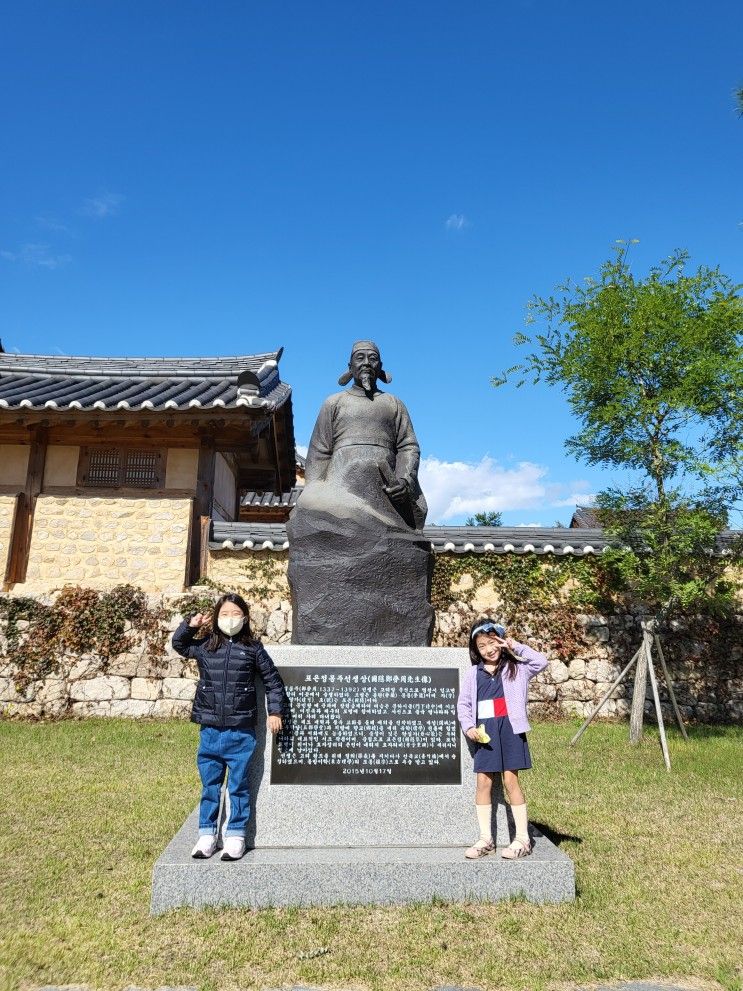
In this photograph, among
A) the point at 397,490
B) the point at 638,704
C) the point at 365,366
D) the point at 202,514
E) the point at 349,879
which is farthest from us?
the point at 202,514

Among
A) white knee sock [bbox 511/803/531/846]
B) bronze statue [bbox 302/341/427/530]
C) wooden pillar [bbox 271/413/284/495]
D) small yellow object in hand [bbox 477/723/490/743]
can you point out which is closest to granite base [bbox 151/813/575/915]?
white knee sock [bbox 511/803/531/846]

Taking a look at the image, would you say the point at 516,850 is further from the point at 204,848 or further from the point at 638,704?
the point at 638,704

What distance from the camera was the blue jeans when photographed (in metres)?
3.58

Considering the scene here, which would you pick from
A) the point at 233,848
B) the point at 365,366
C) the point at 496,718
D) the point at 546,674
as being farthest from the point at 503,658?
the point at 546,674

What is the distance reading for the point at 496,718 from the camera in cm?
380

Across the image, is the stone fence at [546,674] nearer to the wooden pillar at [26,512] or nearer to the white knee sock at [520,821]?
the wooden pillar at [26,512]

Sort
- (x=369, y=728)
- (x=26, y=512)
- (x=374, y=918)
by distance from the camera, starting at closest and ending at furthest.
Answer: (x=374, y=918), (x=369, y=728), (x=26, y=512)

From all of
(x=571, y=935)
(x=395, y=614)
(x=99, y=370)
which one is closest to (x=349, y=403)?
(x=395, y=614)

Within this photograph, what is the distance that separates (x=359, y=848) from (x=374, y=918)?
46 cm

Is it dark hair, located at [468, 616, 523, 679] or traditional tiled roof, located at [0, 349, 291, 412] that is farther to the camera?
traditional tiled roof, located at [0, 349, 291, 412]

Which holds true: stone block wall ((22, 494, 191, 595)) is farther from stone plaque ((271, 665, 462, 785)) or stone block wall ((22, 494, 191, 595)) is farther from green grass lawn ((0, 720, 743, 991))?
stone plaque ((271, 665, 462, 785))

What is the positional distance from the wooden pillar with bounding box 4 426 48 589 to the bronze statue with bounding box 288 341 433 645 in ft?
22.2

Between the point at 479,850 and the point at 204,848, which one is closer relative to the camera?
the point at 204,848

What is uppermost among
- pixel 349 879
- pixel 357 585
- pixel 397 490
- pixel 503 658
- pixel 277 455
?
pixel 277 455
